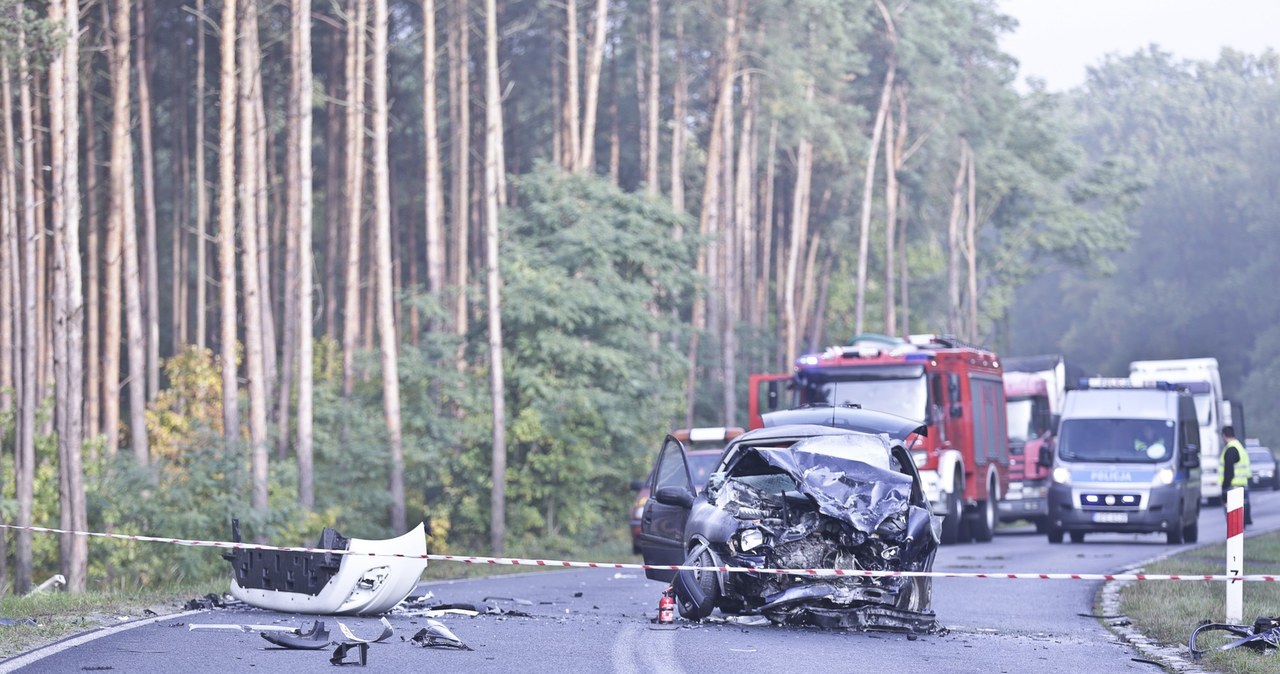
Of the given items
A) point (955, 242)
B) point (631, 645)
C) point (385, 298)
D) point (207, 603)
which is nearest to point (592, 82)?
point (385, 298)

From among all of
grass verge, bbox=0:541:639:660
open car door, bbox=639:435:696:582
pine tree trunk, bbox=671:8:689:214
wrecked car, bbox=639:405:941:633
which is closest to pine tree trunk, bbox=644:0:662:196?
pine tree trunk, bbox=671:8:689:214

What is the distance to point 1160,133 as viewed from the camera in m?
124

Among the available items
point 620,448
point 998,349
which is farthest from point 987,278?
point 620,448

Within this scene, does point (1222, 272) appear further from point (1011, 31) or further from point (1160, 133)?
point (1011, 31)

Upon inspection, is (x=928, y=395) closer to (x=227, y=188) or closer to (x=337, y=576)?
(x=227, y=188)

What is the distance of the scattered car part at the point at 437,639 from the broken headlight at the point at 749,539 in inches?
95.6

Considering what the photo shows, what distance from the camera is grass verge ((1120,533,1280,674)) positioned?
11242mm

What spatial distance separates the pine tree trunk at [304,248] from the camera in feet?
99.5

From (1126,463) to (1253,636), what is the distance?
1688cm

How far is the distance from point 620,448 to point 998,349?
51.2 metres

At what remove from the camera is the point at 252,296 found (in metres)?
30.0

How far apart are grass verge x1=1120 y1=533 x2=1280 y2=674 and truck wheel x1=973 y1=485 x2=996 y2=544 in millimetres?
7968

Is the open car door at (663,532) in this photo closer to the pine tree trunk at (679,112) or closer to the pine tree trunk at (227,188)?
the pine tree trunk at (227,188)

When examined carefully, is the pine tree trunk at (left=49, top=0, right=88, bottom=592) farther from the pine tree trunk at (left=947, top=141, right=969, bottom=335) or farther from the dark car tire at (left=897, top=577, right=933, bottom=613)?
the pine tree trunk at (left=947, top=141, right=969, bottom=335)
